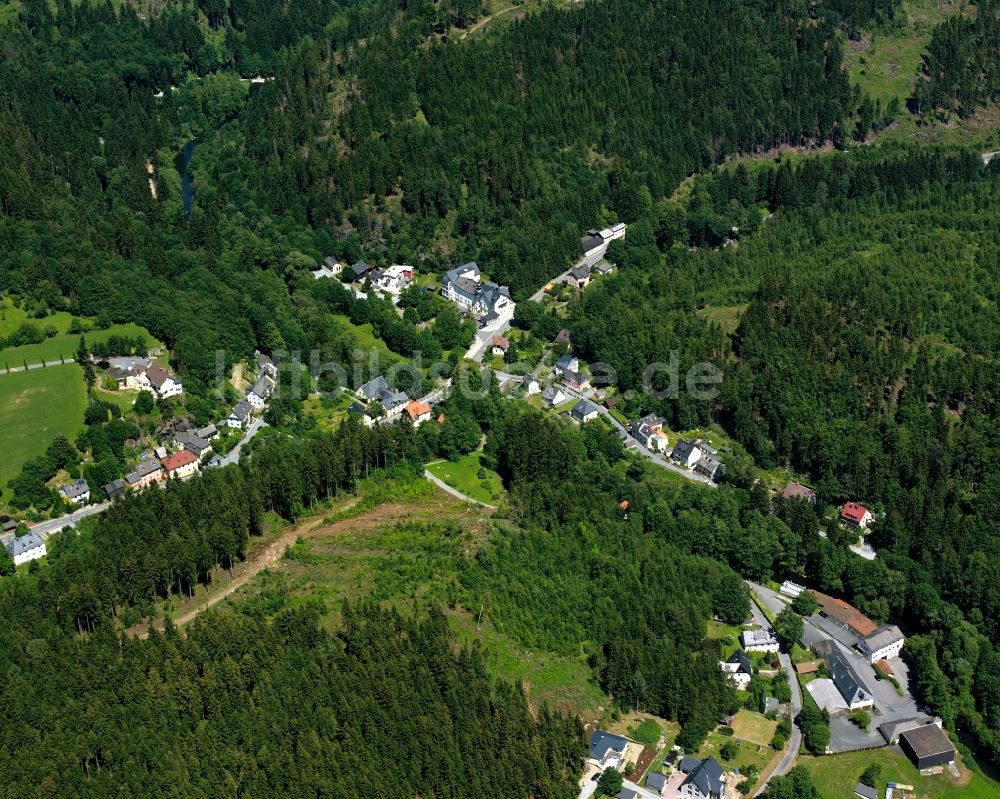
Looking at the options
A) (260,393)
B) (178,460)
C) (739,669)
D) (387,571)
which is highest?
(260,393)

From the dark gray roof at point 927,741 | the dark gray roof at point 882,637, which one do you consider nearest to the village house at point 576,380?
the dark gray roof at point 882,637

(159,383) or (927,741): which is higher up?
(159,383)

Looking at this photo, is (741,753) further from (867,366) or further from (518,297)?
(518,297)

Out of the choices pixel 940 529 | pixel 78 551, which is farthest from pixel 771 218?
pixel 78 551

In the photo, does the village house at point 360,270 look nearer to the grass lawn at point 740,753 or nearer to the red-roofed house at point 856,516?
the red-roofed house at point 856,516

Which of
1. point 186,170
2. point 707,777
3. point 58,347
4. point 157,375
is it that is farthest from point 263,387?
point 186,170

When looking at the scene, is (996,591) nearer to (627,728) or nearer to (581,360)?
(627,728)

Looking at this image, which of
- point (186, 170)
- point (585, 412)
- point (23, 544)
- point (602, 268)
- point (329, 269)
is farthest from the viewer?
point (186, 170)
